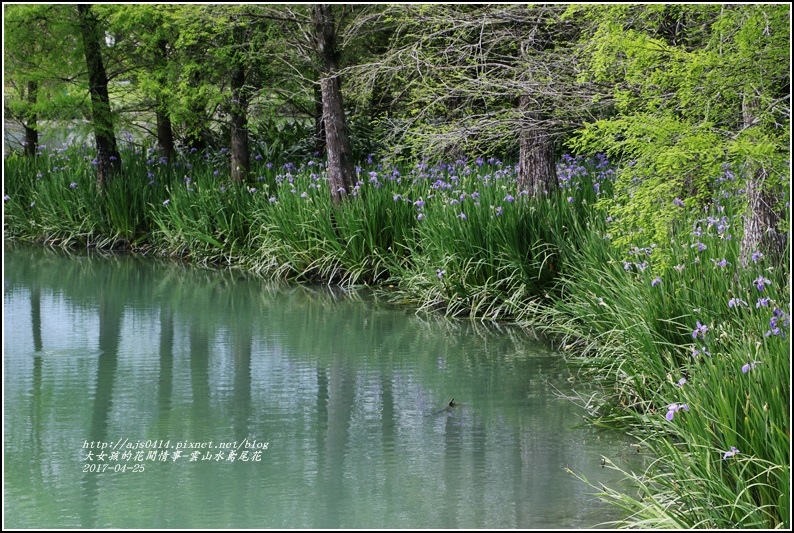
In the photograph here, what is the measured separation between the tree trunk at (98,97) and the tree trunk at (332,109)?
12.2ft

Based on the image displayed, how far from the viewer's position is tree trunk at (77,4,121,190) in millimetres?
12953

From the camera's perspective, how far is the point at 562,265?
26.7 feet

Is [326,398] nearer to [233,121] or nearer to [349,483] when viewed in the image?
[349,483]

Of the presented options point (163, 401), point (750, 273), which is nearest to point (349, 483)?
point (163, 401)

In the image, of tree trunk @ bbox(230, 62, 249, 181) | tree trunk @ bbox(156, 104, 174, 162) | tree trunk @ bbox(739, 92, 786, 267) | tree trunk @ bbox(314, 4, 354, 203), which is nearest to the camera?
tree trunk @ bbox(739, 92, 786, 267)

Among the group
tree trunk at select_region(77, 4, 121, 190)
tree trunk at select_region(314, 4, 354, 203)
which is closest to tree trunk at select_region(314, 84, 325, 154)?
tree trunk at select_region(77, 4, 121, 190)

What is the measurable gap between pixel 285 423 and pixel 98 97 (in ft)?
28.6

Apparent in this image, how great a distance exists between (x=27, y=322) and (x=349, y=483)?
5.15 m

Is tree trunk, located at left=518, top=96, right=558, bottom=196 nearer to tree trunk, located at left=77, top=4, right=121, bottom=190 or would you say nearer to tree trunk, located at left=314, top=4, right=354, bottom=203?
tree trunk, located at left=314, top=4, right=354, bottom=203

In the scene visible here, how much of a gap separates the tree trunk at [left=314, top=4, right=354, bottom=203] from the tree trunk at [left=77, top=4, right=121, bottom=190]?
3.72 metres

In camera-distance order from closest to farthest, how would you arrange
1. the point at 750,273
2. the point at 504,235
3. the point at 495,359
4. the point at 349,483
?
the point at 349,483 < the point at 750,273 < the point at 495,359 < the point at 504,235

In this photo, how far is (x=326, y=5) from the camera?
1095 centimetres

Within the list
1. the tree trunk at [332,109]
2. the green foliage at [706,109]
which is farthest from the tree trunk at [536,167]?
the green foliage at [706,109]

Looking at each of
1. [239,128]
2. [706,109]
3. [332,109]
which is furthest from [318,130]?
[706,109]
